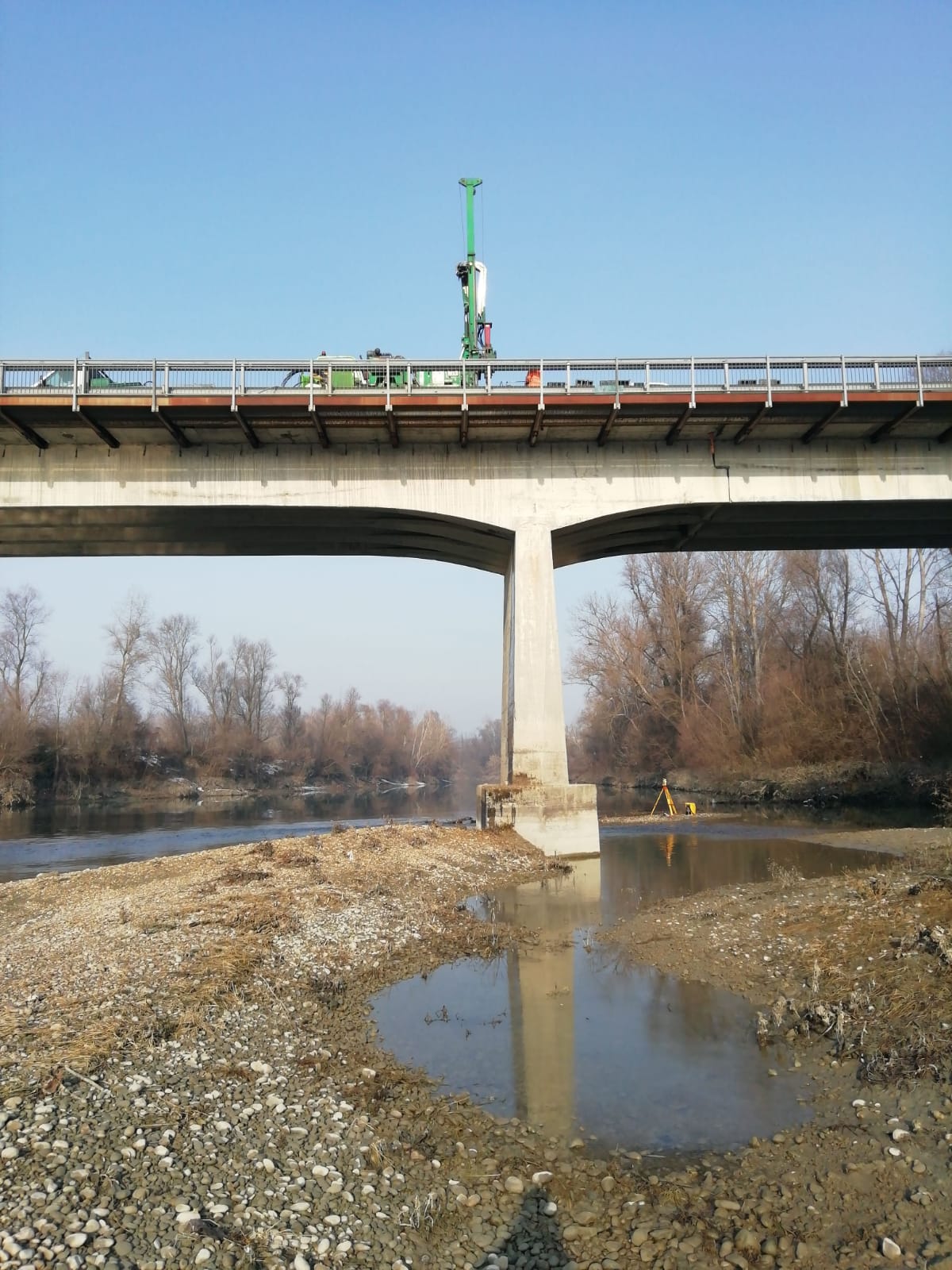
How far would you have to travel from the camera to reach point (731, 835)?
31750 millimetres

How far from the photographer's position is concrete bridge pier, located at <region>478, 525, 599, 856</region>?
26.5 m

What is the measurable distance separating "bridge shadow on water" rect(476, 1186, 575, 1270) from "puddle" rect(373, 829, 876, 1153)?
1190mm

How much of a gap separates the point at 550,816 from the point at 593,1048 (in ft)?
57.0

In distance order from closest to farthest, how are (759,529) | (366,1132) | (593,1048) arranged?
1. (366,1132)
2. (593,1048)
3. (759,529)

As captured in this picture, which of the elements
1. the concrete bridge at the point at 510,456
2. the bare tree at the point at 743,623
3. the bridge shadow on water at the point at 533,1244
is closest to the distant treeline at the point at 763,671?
the bare tree at the point at 743,623

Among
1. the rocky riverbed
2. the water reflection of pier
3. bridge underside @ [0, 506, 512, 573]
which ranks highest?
bridge underside @ [0, 506, 512, 573]

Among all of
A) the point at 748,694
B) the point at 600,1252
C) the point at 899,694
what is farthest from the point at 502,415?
the point at 748,694

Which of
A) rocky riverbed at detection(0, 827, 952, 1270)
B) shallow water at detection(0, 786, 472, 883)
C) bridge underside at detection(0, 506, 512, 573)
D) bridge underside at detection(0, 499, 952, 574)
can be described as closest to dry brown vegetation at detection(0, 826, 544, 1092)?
rocky riverbed at detection(0, 827, 952, 1270)

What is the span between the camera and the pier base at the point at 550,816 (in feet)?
86.3

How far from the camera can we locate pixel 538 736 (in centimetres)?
2703

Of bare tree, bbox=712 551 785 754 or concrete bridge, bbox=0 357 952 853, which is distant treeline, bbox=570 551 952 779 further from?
concrete bridge, bbox=0 357 952 853

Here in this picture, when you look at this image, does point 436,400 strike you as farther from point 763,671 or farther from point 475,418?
point 763,671

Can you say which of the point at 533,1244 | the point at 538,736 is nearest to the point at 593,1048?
the point at 533,1244

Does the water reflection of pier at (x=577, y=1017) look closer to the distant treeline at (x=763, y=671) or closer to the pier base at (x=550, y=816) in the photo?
the pier base at (x=550, y=816)
